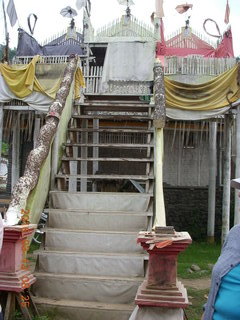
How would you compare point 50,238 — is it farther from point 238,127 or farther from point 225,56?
point 225,56

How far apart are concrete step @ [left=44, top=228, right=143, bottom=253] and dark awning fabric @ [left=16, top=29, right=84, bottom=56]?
10011 millimetres

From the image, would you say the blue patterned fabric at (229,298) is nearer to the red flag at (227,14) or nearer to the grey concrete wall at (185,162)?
the grey concrete wall at (185,162)

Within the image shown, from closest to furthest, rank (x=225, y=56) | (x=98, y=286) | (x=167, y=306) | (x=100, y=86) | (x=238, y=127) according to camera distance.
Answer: (x=167, y=306)
(x=98, y=286)
(x=238, y=127)
(x=100, y=86)
(x=225, y=56)

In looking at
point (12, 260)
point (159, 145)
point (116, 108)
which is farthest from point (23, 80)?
point (12, 260)

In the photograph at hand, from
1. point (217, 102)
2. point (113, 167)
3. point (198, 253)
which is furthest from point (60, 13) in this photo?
point (198, 253)

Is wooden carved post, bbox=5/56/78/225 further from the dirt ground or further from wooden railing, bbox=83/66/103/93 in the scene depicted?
wooden railing, bbox=83/66/103/93

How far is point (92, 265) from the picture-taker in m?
4.78

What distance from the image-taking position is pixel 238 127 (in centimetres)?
909

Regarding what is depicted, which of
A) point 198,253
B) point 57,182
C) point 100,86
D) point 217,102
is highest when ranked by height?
point 100,86

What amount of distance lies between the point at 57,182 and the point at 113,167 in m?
8.08

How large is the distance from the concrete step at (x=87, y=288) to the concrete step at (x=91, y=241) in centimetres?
43

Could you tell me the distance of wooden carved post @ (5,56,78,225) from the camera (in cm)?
448

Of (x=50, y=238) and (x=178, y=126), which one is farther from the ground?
(x=178, y=126)

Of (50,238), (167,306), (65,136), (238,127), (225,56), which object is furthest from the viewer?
(225,56)
